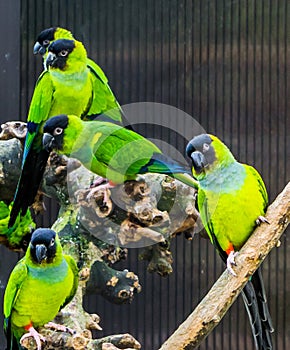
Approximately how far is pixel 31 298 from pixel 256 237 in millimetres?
449

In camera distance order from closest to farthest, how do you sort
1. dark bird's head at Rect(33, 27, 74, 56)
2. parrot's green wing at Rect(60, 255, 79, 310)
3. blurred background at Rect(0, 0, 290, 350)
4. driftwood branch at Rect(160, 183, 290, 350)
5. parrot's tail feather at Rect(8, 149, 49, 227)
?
driftwood branch at Rect(160, 183, 290, 350) < parrot's green wing at Rect(60, 255, 79, 310) < parrot's tail feather at Rect(8, 149, 49, 227) < dark bird's head at Rect(33, 27, 74, 56) < blurred background at Rect(0, 0, 290, 350)

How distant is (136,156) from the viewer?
160 centimetres

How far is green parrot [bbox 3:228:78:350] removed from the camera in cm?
160

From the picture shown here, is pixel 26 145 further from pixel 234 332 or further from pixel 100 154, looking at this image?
Result: pixel 234 332

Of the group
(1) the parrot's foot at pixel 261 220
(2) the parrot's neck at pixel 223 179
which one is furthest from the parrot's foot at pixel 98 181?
(1) the parrot's foot at pixel 261 220

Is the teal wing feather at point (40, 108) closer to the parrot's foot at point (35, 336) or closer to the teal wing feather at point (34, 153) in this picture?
the teal wing feather at point (34, 153)

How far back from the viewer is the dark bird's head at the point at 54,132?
1550mm


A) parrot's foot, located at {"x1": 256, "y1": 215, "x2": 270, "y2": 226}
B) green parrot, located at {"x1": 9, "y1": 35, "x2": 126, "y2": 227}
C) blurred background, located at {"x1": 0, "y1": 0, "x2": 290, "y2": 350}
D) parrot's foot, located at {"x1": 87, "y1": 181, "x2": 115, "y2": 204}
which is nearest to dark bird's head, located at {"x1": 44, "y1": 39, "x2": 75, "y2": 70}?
green parrot, located at {"x1": 9, "y1": 35, "x2": 126, "y2": 227}

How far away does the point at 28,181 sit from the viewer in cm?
175

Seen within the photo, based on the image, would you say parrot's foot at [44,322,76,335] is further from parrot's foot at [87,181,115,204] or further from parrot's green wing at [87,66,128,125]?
parrot's green wing at [87,66,128,125]

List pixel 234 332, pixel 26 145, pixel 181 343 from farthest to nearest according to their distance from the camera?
1. pixel 234 332
2. pixel 26 145
3. pixel 181 343

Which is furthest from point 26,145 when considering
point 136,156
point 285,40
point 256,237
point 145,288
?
point 285,40

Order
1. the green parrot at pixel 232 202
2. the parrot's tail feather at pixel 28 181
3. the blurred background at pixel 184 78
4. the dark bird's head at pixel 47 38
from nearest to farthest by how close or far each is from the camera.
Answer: the green parrot at pixel 232 202 < the parrot's tail feather at pixel 28 181 < the dark bird's head at pixel 47 38 < the blurred background at pixel 184 78

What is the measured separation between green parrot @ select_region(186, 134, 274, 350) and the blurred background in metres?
1.27
